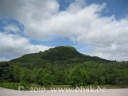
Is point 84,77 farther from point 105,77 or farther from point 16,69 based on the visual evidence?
point 16,69

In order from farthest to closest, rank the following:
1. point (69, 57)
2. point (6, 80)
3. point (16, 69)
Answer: point (69, 57) < point (16, 69) < point (6, 80)

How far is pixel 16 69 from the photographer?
51.7m

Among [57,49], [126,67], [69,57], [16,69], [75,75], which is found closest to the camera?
[75,75]

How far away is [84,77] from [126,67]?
23958 millimetres

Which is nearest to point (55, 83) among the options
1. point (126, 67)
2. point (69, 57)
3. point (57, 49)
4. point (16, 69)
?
point (16, 69)

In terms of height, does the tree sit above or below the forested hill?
below

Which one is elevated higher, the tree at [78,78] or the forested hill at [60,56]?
the forested hill at [60,56]

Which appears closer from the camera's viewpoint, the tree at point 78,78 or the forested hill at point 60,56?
the tree at point 78,78

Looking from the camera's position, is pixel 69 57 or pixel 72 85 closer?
pixel 72 85

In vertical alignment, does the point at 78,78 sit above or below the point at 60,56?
below

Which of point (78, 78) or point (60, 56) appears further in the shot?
point (60, 56)

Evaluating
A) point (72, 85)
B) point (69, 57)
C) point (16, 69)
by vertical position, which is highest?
point (69, 57)

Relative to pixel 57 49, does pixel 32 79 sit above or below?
below

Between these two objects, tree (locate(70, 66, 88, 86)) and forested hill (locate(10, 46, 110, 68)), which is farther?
forested hill (locate(10, 46, 110, 68))
